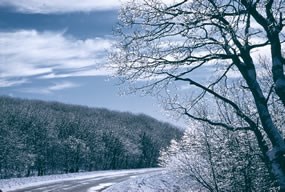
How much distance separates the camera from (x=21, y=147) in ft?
252

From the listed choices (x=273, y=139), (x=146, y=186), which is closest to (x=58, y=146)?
(x=146, y=186)

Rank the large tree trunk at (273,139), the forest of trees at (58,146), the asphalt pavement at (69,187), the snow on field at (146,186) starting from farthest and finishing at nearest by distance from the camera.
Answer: the forest of trees at (58,146) → the snow on field at (146,186) → the asphalt pavement at (69,187) → the large tree trunk at (273,139)

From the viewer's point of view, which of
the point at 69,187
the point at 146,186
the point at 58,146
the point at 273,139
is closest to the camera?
the point at 273,139

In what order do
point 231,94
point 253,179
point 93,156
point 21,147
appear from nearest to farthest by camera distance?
point 253,179 < point 231,94 < point 21,147 < point 93,156

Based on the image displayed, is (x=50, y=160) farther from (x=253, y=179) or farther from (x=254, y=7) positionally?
(x=254, y=7)

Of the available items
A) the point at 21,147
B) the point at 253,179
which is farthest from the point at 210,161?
the point at 21,147

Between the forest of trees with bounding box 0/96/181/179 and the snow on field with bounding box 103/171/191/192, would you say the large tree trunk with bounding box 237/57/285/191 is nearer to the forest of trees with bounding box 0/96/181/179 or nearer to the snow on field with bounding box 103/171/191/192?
the snow on field with bounding box 103/171/191/192

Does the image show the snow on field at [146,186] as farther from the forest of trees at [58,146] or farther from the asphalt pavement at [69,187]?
the forest of trees at [58,146]

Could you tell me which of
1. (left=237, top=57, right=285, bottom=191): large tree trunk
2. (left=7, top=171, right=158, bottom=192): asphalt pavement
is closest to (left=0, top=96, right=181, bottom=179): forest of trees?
(left=7, top=171, right=158, bottom=192): asphalt pavement

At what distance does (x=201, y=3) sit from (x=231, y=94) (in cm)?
937

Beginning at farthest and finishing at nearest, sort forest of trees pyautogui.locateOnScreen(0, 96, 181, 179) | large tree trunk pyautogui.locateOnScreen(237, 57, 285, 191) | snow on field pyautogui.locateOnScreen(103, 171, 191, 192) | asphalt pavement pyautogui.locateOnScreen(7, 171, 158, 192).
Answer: forest of trees pyautogui.locateOnScreen(0, 96, 181, 179) < snow on field pyautogui.locateOnScreen(103, 171, 191, 192) < asphalt pavement pyautogui.locateOnScreen(7, 171, 158, 192) < large tree trunk pyautogui.locateOnScreen(237, 57, 285, 191)

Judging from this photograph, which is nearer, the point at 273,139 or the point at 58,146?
the point at 273,139

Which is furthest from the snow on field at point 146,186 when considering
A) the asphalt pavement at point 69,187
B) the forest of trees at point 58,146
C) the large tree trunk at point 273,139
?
the forest of trees at point 58,146

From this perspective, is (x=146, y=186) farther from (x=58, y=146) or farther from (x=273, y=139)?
(x=58, y=146)
